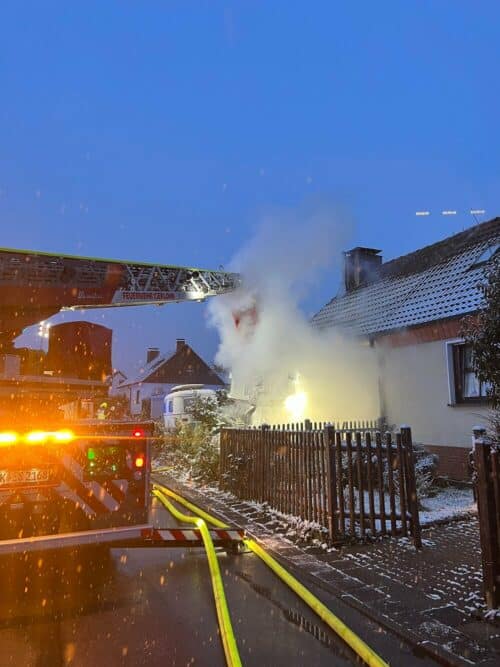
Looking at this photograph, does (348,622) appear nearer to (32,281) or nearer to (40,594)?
(40,594)

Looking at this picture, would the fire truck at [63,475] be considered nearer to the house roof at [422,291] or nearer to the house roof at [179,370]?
the house roof at [422,291]

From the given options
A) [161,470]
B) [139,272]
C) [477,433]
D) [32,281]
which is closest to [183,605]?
[32,281]

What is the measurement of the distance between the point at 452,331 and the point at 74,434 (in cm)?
867

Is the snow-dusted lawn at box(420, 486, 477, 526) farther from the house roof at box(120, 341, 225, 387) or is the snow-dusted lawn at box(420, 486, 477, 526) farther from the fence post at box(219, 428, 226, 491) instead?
the house roof at box(120, 341, 225, 387)

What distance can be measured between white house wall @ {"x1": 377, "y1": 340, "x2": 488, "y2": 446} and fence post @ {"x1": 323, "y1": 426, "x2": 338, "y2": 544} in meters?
4.95

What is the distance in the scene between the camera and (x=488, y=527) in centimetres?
405

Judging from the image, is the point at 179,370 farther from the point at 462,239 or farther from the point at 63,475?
the point at 63,475

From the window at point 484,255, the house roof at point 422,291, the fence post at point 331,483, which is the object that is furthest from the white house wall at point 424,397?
the fence post at point 331,483

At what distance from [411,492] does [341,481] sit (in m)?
0.85

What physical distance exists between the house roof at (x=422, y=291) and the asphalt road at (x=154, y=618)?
7.52 metres

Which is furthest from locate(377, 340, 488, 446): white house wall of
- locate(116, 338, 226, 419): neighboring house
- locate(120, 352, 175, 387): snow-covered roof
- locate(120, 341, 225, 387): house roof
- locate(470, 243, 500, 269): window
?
locate(120, 352, 175, 387): snow-covered roof

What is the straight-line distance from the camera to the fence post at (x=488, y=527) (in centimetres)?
397

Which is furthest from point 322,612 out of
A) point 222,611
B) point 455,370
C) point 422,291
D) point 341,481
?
point 422,291

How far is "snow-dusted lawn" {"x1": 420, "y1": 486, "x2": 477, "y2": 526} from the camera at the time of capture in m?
7.31
